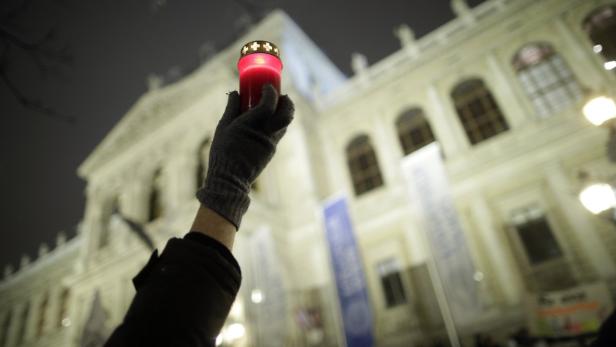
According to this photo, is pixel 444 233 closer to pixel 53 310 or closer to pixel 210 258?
pixel 210 258

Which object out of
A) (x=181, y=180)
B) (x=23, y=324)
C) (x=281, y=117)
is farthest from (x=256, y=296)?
(x=23, y=324)

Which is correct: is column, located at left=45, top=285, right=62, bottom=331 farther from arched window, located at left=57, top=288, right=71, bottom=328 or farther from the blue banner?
the blue banner

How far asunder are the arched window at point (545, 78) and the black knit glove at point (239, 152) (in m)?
13.0

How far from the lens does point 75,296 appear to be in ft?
52.5

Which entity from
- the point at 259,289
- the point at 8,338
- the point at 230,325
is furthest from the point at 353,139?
the point at 8,338

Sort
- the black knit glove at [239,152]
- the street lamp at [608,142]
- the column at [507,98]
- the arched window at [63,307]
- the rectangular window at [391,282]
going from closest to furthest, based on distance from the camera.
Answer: the black knit glove at [239,152] < the street lamp at [608,142] < the column at [507,98] < the rectangular window at [391,282] < the arched window at [63,307]

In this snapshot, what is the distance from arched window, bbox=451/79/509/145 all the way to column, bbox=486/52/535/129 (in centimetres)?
A: 28

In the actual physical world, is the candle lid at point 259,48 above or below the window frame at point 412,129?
below

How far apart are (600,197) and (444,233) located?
450 centimetres

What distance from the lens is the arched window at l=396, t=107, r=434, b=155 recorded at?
13.5 m

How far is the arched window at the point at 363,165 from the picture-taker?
46.2 ft

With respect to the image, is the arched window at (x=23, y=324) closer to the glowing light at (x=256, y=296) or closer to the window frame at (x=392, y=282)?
the glowing light at (x=256, y=296)

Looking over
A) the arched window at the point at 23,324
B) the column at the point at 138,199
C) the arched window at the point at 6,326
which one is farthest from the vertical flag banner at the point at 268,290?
the arched window at the point at 6,326

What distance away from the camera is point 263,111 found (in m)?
1.01
